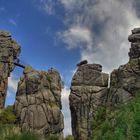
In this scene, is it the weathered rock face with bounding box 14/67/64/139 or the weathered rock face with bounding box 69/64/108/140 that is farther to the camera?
the weathered rock face with bounding box 14/67/64/139

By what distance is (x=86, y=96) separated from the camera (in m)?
84.5

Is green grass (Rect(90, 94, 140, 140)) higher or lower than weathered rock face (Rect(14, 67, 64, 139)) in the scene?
lower

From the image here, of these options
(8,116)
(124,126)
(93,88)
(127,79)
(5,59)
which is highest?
(5,59)

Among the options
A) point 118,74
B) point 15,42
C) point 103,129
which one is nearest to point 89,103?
point 118,74

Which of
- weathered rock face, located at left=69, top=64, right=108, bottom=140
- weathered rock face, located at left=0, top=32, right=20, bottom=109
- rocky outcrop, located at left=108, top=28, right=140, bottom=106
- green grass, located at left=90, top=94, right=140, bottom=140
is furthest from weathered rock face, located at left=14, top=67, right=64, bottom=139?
green grass, located at left=90, top=94, right=140, bottom=140

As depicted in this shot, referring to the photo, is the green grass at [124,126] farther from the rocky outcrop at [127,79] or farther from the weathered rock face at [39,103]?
the weathered rock face at [39,103]

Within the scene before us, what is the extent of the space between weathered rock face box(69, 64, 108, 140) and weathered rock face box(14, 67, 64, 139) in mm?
4145

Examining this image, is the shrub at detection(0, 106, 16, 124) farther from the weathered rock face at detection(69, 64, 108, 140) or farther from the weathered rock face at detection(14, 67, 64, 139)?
the weathered rock face at detection(69, 64, 108, 140)

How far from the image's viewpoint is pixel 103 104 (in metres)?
82.0

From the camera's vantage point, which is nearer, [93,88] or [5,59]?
[93,88]

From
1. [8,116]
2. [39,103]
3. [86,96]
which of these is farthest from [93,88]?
[8,116]

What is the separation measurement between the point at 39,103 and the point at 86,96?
10118 millimetres

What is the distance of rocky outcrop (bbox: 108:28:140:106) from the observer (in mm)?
73500

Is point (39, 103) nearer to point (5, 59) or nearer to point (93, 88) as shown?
point (93, 88)
